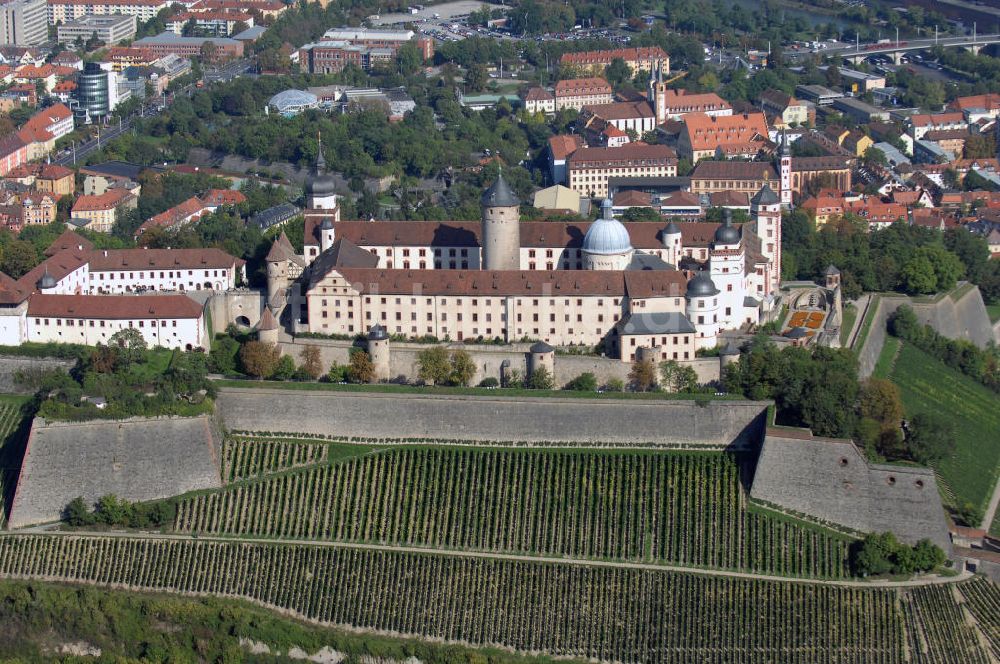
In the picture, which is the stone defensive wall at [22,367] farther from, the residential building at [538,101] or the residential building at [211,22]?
the residential building at [211,22]

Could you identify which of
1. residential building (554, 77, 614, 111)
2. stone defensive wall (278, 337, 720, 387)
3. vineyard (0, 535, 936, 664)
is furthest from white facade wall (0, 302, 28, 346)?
residential building (554, 77, 614, 111)

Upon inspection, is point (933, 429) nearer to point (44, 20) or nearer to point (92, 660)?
point (92, 660)

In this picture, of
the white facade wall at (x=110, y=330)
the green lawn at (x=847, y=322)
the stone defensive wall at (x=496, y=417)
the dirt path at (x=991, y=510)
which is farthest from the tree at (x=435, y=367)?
the dirt path at (x=991, y=510)

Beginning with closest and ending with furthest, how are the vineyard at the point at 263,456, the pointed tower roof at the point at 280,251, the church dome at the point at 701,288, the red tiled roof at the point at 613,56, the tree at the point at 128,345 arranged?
the vineyard at the point at 263,456, the church dome at the point at 701,288, the tree at the point at 128,345, the pointed tower roof at the point at 280,251, the red tiled roof at the point at 613,56

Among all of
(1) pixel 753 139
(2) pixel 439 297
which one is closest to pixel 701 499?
(2) pixel 439 297

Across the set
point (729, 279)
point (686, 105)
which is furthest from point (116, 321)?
point (686, 105)

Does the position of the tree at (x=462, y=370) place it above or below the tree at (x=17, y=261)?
above
